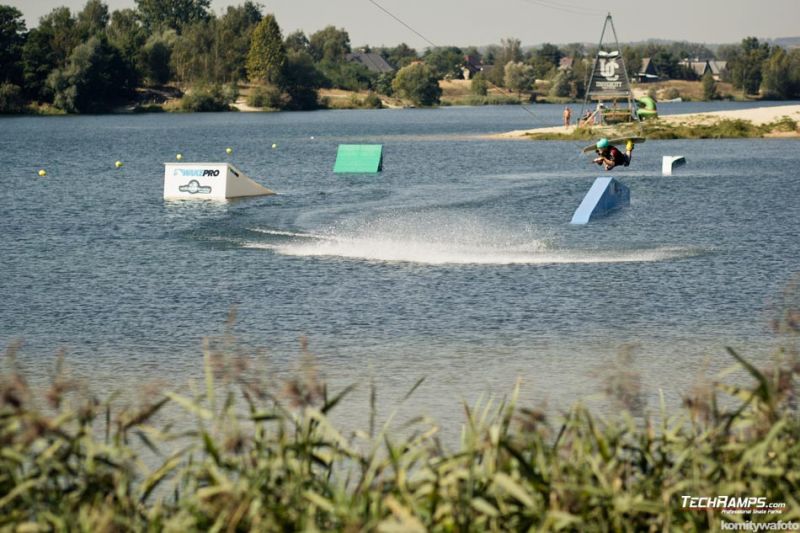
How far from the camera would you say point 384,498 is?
7098mm

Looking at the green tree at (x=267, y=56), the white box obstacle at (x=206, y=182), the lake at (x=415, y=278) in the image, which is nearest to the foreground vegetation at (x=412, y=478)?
the lake at (x=415, y=278)

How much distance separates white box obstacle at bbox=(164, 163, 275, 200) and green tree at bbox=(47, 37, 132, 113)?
118 m

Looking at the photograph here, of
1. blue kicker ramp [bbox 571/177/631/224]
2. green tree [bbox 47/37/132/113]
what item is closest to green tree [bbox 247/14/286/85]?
green tree [bbox 47/37/132/113]

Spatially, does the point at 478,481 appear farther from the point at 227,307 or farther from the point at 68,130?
the point at 68,130

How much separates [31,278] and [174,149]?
2351 inches

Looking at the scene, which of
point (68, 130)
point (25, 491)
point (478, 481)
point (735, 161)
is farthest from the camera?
point (68, 130)

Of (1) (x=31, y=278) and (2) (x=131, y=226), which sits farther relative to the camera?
(2) (x=131, y=226)

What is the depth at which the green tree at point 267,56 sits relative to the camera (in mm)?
184125

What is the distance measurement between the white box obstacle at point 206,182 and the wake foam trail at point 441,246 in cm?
832

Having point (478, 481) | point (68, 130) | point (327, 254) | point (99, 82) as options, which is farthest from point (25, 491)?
point (99, 82)

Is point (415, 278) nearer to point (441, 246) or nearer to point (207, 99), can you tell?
point (441, 246)

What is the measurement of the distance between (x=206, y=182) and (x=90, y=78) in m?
123

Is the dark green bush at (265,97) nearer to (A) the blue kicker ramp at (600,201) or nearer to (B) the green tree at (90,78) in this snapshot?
(B) the green tree at (90,78)

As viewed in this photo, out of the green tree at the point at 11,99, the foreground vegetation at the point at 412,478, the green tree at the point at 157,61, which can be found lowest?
the green tree at the point at 11,99
